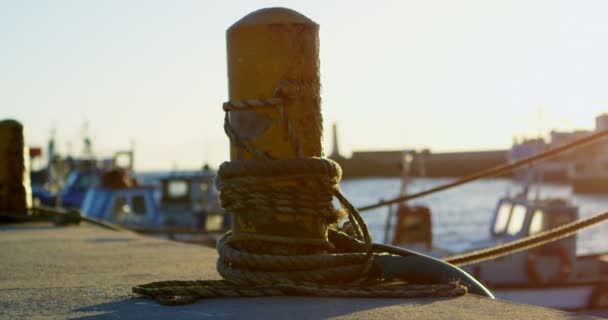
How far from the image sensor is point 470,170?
379ft

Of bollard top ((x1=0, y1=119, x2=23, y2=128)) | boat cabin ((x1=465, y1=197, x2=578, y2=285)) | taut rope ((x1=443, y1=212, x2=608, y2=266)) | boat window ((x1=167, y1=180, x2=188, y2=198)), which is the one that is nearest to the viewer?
A: taut rope ((x1=443, y1=212, x2=608, y2=266))

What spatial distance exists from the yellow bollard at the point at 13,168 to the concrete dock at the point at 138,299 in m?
3.51

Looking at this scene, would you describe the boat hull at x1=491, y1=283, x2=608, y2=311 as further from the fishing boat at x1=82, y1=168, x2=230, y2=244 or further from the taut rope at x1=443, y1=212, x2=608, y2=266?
the taut rope at x1=443, y1=212, x2=608, y2=266

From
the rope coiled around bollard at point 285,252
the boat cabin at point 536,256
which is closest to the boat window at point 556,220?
the boat cabin at point 536,256

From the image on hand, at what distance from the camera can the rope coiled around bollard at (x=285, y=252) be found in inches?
127

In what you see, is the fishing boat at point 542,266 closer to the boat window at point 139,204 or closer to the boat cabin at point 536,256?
the boat cabin at point 536,256

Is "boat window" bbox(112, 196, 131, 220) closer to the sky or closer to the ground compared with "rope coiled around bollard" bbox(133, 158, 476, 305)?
closer to the ground

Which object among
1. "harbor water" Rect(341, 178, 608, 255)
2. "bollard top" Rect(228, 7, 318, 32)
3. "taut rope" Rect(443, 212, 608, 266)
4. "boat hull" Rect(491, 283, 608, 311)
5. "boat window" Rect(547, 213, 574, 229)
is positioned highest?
"bollard top" Rect(228, 7, 318, 32)

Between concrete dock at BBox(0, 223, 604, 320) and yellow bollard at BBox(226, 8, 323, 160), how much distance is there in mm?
606

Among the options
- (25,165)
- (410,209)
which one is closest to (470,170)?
(410,209)

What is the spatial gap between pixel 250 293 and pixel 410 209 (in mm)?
A: 16757

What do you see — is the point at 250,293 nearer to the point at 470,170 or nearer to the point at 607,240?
the point at 607,240

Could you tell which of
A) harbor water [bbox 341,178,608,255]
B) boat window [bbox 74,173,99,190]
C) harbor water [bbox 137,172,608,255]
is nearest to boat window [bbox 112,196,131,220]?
harbor water [bbox 137,172,608,255]

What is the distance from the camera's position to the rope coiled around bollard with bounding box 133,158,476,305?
322cm
